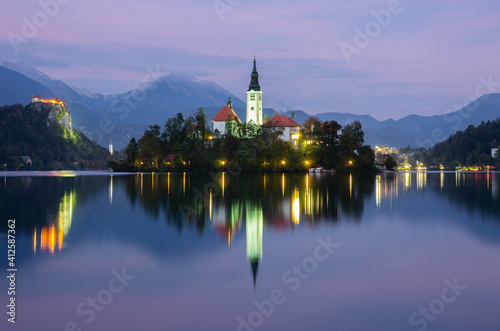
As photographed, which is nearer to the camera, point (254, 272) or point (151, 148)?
point (254, 272)

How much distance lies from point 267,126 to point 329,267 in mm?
100893

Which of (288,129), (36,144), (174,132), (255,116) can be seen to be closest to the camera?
(174,132)

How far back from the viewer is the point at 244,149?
355ft

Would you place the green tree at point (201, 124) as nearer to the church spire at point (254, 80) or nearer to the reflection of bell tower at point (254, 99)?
the reflection of bell tower at point (254, 99)

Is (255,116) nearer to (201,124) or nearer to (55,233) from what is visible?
(201,124)

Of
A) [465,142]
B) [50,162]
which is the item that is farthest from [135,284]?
[465,142]

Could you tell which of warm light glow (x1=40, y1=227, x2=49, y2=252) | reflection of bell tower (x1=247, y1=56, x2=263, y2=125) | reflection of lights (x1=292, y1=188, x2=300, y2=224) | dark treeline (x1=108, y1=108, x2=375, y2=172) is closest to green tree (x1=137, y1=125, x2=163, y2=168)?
dark treeline (x1=108, y1=108, x2=375, y2=172)

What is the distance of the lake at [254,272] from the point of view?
→ 9.61 metres

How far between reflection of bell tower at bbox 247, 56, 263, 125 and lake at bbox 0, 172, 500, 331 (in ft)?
363

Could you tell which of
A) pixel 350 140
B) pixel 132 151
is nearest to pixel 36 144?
pixel 132 151

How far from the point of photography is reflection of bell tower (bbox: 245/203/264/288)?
14.5 meters

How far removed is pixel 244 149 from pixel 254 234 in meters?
89.3

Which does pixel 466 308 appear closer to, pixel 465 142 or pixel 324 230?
pixel 324 230

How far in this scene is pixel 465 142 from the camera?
19575 cm
